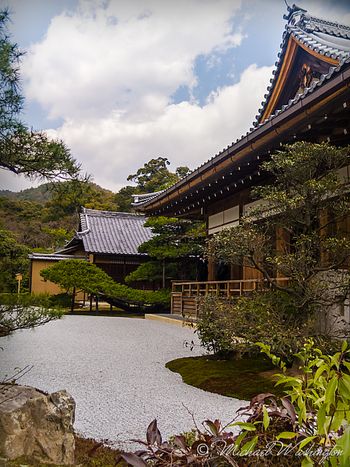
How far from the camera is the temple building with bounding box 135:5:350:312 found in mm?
4059

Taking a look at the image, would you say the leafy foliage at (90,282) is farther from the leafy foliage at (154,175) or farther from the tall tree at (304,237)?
the leafy foliage at (154,175)

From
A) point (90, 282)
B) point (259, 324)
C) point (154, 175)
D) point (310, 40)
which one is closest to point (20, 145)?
point (259, 324)

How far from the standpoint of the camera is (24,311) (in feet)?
6.77

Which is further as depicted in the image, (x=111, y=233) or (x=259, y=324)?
(x=111, y=233)

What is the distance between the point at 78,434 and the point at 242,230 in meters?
2.36

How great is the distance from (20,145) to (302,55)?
5.88m

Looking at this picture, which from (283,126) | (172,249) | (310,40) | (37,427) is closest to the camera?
(37,427)

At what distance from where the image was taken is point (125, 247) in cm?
1562

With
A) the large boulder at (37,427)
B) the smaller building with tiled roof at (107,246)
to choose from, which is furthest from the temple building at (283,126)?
the smaller building with tiled roof at (107,246)

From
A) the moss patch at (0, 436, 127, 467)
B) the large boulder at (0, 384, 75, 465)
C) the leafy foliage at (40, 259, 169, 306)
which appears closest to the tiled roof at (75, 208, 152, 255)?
the leafy foliage at (40, 259, 169, 306)

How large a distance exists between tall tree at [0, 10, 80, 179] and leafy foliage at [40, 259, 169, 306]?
29.5 ft

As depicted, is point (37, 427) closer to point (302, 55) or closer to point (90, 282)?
point (302, 55)

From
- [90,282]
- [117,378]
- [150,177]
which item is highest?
[150,177]

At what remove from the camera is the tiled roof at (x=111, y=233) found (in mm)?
15151
